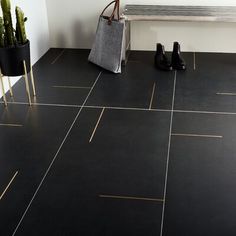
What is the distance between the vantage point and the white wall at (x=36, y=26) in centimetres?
362

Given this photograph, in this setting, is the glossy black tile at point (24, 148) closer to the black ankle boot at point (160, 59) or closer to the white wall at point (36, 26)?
the white wall at point (36, 26)

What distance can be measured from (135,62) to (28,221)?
85.9 inches

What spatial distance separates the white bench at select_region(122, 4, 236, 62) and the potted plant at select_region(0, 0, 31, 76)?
102cm

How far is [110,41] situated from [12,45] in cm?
93

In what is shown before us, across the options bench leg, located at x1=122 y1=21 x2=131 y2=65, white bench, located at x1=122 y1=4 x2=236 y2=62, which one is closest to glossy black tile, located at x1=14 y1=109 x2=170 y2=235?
bench leg, located at x1=122 y1=21 x2=131 y2=65

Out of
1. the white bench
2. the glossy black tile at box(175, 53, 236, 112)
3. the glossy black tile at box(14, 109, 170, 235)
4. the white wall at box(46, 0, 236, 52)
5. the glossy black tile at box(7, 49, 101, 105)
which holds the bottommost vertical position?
the glossy black tile at box(14, 109, 170, 235)

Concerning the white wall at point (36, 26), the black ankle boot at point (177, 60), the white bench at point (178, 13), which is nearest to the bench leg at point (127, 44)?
the white bench at point (178, 13)

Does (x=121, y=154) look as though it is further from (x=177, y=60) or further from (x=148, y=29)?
(x=148, y=29)

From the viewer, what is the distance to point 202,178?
2.20 metres

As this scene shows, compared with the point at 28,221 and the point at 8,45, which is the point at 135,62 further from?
the point at 28,221

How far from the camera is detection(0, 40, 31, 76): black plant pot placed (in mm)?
2838

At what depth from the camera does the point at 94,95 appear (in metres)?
3.17

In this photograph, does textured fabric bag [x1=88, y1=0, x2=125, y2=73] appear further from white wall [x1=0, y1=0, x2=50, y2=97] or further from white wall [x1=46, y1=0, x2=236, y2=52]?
white wall [x1=0, y1=0, x2=50, y2=97]

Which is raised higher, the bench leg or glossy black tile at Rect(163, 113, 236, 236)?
the bench leg
